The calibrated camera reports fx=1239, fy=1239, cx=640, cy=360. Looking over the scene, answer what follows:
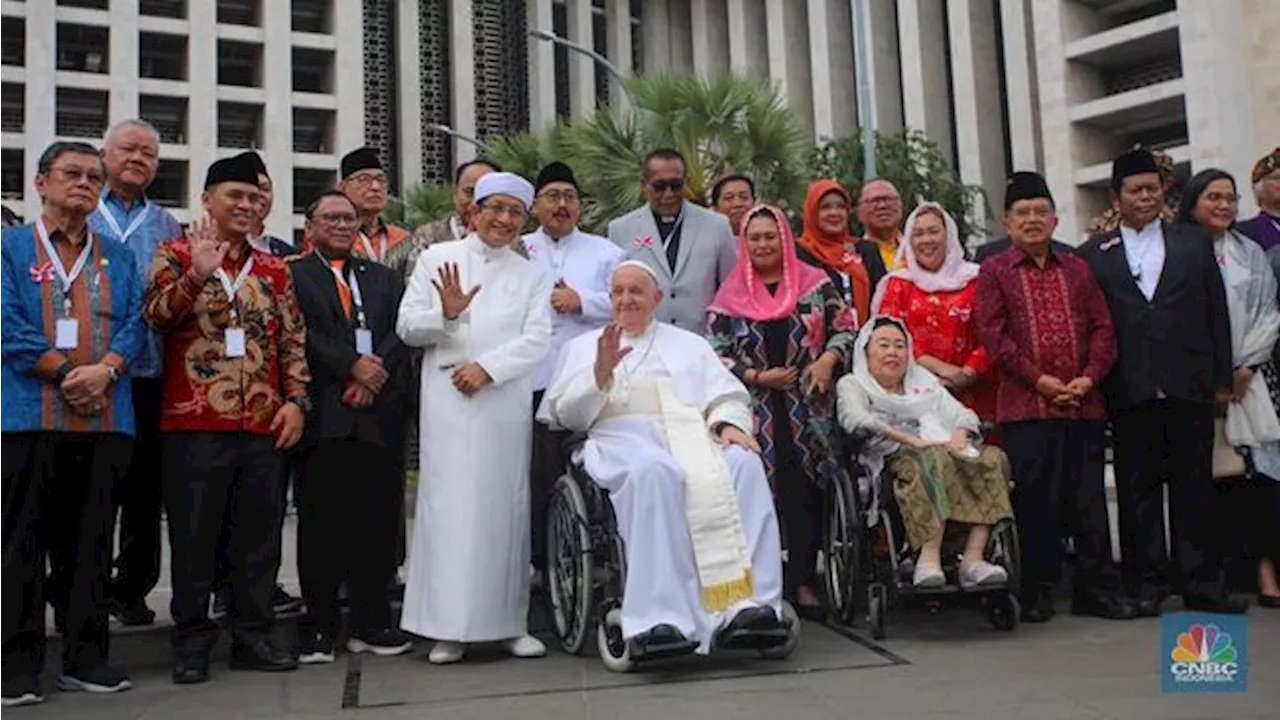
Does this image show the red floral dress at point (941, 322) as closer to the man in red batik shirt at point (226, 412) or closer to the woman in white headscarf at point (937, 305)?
the woman in white headscarf at point (937, 305)

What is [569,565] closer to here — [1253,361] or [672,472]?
[672,472]

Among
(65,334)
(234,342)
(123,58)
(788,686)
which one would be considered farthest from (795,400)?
(123,58)

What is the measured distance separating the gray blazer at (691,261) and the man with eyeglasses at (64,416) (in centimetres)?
260

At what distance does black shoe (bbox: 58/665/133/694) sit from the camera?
4.93 metres

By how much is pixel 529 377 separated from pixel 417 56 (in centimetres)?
3745

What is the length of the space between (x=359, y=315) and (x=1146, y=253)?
387cm

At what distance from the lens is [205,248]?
496cm

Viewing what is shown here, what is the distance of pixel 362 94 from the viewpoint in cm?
4047

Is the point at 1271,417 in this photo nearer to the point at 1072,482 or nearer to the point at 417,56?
the point at 1072,482

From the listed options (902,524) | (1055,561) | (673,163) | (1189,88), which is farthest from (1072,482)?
(1189,88)

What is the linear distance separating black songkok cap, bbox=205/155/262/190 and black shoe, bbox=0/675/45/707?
83.1 inches

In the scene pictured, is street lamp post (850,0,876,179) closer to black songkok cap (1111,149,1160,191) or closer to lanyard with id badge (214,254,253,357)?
black songkok cap (1111,149,1160,191)

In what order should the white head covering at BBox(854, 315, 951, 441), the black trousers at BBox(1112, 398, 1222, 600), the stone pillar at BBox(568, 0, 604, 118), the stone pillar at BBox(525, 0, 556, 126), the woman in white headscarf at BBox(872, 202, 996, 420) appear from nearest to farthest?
1. the white head covering at BBox(854, 315, 951, 441)
2. the black trousers at BBox(1112, 398, 1222, 600)
3. the woman in white headscarf at BBox(872, 202, 996, 420)
4. the stone pillar at BBox(525, 0, 556, 126)
5. the stone pillar at BBox(568, 0, 604, 118)

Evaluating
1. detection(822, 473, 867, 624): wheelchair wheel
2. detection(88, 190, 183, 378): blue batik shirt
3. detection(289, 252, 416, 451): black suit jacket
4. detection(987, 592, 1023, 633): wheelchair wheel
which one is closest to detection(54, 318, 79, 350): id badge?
detection(88, 190, 183, 378): blue batik shirt
